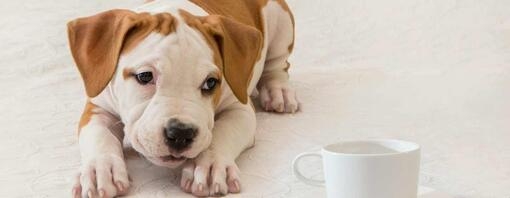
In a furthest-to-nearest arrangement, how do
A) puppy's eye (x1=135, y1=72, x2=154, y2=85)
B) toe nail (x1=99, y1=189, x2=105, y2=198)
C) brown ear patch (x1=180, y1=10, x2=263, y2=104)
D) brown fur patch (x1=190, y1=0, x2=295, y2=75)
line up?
brown fur patch (x1=190, y1=0, x2=295, y2=75) < brown ear patch (x1=180, y1=10, x2=263, y2=104) < puppy's eye (x1=135, y1=72, x2=154, y2=85) < toe nail (x1=99, y1=189, x2=105, y2=198)

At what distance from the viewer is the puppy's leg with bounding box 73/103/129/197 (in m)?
1.63

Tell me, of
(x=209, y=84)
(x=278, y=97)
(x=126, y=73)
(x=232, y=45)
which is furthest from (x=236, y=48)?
(x=278, y=97)

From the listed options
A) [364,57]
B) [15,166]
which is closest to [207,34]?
[15,166]

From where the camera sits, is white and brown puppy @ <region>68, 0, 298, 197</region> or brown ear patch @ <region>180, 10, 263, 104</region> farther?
brown ear patch @ <region>180, 10, 263, 104</region>

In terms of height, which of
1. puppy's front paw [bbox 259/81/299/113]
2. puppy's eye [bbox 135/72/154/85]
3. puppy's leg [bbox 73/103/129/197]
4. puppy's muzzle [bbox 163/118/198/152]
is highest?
puppy's eye [bbox 135/72/154/85]

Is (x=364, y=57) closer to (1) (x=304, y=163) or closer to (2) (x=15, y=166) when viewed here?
(1) (x=304, y=163)

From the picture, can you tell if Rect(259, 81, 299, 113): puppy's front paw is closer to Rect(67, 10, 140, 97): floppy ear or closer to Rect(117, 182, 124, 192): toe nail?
Rect(67, 10, 140, 97): floppy ear

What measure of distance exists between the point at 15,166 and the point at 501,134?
41.3 inches

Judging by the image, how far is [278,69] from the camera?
8.32 feet

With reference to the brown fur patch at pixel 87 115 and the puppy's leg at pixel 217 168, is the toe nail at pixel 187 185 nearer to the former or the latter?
the puppy's leg at pixel 217 168

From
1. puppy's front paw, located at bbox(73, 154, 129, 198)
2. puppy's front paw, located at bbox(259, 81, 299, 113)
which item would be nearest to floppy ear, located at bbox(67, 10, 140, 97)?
puppy's front paw, located at bbox(73, 154, 129, 198)

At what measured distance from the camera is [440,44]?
3.01 m

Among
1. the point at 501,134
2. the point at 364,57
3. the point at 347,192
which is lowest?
the point at 364,57

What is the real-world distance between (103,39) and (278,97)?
702 mm
